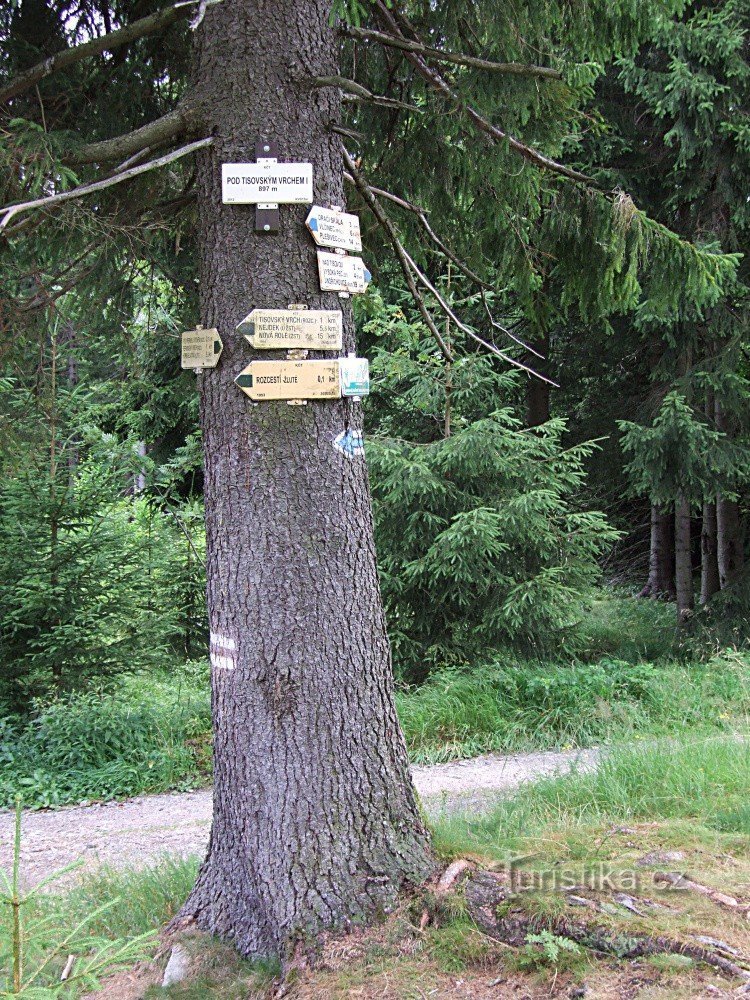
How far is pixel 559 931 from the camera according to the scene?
2877mm

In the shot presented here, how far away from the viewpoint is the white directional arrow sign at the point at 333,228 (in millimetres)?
3295

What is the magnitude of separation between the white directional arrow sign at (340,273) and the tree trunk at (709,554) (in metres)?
10.1

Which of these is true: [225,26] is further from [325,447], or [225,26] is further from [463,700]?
Result: [463,700]

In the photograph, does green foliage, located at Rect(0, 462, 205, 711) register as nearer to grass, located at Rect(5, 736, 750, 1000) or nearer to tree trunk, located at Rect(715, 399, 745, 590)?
grass, located at Rect(5, 736, 750, 1000)

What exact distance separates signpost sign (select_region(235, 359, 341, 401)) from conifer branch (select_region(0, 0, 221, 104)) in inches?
60.3

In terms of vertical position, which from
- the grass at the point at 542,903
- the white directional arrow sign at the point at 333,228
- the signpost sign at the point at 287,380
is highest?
the white directional arrow sign at the point at 333,228

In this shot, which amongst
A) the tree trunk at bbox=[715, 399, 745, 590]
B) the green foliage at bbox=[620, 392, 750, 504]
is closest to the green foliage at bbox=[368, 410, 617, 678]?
the green foliage at bbox=[620, 392, 750, 504]

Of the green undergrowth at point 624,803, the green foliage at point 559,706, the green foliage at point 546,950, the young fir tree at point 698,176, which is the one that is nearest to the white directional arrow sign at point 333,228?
the green undergrowth at point 624,803

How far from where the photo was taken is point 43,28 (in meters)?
4.48

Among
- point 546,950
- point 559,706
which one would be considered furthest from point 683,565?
point 546,950

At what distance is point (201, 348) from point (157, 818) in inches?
160

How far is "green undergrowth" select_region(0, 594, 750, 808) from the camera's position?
6652mm

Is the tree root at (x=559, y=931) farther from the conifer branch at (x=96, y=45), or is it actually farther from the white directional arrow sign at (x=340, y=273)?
the conifer branch at (x=96, y=45)

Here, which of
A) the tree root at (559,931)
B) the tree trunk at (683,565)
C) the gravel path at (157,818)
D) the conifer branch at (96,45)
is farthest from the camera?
the tree trunk at (683,565)
